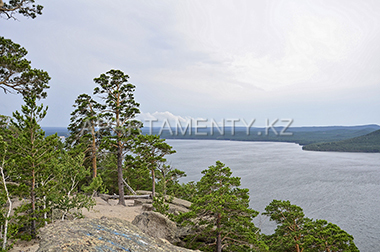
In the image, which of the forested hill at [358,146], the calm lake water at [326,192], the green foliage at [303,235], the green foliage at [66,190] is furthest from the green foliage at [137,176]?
the forested hill at [358,146]

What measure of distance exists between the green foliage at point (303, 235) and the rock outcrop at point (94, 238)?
10.1m

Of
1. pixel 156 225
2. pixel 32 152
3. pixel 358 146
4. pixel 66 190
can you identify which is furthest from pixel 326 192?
pixel 358 146

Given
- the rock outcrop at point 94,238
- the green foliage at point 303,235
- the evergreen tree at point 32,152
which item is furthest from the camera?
the green foliage at point 303,235

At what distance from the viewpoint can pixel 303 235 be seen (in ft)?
43.1

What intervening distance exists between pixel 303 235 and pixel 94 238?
508 inches

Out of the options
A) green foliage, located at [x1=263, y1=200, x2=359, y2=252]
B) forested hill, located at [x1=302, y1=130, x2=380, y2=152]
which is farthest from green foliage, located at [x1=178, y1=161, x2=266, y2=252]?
forested hill, located at [x1=302, y1=130, x2=380, y2=152]

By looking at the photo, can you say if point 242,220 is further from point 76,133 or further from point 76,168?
point 76,133

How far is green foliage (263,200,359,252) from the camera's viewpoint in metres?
11.3

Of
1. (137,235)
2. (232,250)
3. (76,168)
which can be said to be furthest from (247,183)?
(137,235)

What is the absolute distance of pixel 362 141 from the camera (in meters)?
112

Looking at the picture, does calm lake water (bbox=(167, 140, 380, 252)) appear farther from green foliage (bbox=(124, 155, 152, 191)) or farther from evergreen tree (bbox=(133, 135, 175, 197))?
evergreen tree (bbox=(133, 135, 175, 197))

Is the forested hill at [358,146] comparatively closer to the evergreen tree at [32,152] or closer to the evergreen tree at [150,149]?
the evergreen tree at [150,149]

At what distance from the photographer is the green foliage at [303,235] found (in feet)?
37.2

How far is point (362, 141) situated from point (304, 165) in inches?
2753
